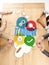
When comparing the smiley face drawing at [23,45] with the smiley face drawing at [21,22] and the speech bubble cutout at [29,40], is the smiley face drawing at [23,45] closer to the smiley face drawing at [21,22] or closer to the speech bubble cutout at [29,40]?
the speech bubble cutout at [29,40]

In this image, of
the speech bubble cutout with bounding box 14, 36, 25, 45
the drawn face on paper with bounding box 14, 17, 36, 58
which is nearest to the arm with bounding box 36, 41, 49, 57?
the drawn face on paper with bounding box 14, 17, 36, 58

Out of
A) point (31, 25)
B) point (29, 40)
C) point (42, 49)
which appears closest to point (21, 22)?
point (31, 25)

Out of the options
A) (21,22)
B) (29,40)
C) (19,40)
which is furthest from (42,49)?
(21,22)

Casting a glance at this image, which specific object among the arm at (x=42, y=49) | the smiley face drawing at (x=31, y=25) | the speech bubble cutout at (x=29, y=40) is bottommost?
the arm at (x=42, y=49)

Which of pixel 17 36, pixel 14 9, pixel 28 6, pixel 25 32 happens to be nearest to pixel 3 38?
pixel 17 36

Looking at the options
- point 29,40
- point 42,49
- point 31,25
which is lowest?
point 42,49

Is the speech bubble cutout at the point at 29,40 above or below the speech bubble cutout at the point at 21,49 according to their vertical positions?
above

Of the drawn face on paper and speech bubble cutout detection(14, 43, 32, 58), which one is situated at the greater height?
the drawn face on paper

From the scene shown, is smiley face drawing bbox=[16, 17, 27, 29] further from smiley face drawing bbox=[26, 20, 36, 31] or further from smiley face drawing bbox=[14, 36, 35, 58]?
smiley face drawing bbox=[14, 36, 35, 58]

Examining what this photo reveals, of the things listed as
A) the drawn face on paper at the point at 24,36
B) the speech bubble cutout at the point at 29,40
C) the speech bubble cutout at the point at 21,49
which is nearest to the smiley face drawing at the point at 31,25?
the drawn face on paper at the point at 24,36

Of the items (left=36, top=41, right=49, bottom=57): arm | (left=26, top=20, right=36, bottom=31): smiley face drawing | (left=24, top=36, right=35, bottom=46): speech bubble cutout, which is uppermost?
(left=26, top=20, right=36, bottom=31): smiley face drawing

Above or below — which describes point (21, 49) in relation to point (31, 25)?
below

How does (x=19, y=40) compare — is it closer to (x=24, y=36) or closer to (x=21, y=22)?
(x=24, y=36)

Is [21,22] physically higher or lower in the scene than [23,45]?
higher
